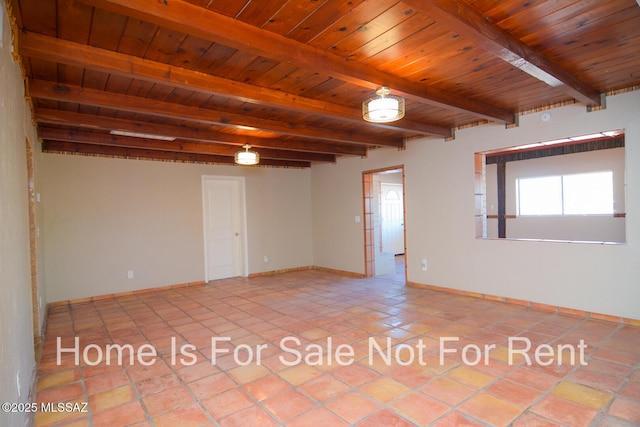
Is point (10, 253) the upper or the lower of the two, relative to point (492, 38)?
lower

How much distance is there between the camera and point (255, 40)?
79.6 inches

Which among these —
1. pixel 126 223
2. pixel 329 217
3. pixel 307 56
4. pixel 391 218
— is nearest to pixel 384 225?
pixel 391 218

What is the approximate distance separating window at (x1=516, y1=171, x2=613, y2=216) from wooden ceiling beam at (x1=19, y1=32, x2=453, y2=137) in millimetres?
5732

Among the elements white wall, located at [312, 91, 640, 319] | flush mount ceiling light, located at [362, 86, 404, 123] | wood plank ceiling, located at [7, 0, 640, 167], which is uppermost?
wood plank ceiling, located at [7, 0, 640, 167]

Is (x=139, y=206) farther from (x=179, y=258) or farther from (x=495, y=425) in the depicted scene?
(x=495, y=425)

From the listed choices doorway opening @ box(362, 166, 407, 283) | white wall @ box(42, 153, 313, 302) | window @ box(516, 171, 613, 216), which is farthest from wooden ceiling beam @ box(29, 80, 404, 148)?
window @ box(516, 171, 613, 216)

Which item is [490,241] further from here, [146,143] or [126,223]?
[126,223]

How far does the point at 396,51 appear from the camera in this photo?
241 cm

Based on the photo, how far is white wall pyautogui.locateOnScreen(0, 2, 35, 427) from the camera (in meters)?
1.54

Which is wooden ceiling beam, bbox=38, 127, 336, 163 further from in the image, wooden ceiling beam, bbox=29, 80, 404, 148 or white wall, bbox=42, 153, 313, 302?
wooden ceiling beam, bbox=29, 80, 404, 148

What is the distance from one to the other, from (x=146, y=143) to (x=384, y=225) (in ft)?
19.6

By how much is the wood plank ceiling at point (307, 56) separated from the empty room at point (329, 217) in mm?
18

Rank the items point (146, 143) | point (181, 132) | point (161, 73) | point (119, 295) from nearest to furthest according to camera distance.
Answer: point (161, 73)
point (181, 132)
point (146, 143)
point (119, 295)

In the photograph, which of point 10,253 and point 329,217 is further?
point 329,217
